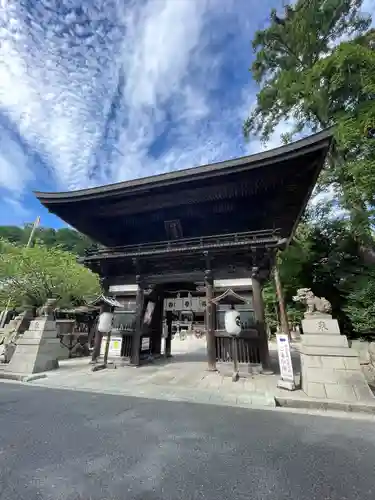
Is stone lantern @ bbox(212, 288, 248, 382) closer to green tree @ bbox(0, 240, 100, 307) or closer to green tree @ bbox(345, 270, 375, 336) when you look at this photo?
green tree @ bbox(345, 270, 375, 336)

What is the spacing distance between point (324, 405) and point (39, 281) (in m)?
16.7

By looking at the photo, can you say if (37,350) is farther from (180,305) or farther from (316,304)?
(316,304)

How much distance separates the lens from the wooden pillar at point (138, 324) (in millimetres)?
8125

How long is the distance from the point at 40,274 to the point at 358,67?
19.6 meters

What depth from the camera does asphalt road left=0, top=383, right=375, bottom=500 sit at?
1975 mm

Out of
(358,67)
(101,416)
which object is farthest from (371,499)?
(358,67)

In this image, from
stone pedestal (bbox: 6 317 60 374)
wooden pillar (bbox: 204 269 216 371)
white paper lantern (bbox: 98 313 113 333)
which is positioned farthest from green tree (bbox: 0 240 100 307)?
wooden pillar (bbox: 204 269 216 371)

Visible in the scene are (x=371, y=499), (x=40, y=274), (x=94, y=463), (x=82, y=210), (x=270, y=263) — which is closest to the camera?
(x=371, y=499)

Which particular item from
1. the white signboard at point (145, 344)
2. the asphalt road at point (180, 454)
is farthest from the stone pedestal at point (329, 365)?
the white signboard at point (145, 344)

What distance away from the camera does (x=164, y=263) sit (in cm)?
880

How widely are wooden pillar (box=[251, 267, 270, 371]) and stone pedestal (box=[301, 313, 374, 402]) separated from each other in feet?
6.12

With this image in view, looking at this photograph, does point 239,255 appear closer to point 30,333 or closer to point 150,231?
point 150,231

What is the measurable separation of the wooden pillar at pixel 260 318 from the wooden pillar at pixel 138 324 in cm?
419

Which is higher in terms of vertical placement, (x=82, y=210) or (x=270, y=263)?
(x=82, y=210)
